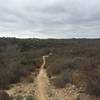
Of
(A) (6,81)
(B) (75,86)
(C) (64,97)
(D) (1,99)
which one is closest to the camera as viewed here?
(D) (1,99)

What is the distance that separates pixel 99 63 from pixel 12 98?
12.5 metres

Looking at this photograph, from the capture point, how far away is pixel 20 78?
20.1 meters

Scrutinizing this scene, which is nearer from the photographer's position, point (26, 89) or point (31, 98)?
point (31, 98)

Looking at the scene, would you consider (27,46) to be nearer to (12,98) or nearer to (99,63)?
(99,63)

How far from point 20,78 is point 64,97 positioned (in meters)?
7.02

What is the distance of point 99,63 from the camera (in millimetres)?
24422

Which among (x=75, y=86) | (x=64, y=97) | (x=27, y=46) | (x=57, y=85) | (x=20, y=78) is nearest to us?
(x=64, y=97)

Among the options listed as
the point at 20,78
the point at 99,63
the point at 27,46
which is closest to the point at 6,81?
the point at 20,78

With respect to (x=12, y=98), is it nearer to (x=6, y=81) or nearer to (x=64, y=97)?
(x=64, y=97)

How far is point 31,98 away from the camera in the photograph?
12844 millimetres

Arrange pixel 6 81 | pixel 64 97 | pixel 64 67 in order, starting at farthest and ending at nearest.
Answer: pixel 64 67 < pixel 6 81 < pixel 64 97

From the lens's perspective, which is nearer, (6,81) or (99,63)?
(6,81)

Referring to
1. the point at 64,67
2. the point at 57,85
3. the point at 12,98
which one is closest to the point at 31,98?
the point at 12,98

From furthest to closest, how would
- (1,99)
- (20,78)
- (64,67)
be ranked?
(64,67)
(20,78)
(1,99)
